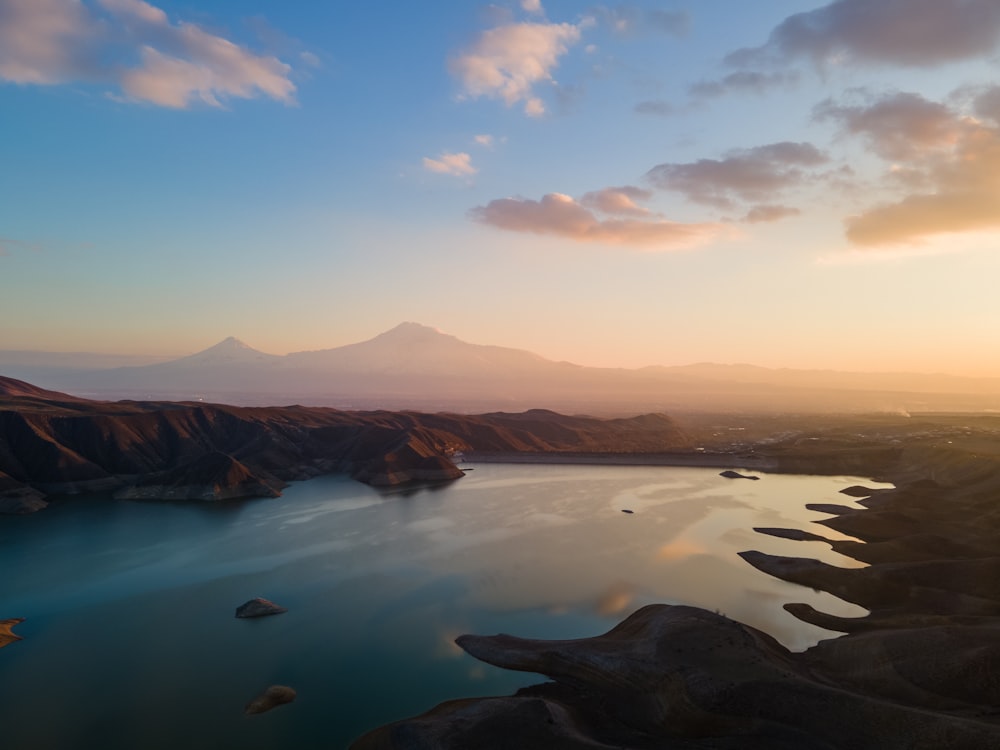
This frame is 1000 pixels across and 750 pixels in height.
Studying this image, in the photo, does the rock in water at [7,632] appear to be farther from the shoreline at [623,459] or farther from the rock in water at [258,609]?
the shoreline at [623,459]

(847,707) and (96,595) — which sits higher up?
(847,707)

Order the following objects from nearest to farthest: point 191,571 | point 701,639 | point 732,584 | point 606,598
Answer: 1. point 701,639
2. point 606,598
3. point 732,584
4. point 191,571

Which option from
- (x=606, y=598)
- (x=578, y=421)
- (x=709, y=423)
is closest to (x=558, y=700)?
(x=606, y=598)

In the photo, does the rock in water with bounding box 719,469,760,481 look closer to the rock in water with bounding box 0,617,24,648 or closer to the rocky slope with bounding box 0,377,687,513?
the rocky slope with bounding box 0,377,687,513

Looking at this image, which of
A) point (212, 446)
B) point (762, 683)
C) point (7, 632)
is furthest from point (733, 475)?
point (7, 632)

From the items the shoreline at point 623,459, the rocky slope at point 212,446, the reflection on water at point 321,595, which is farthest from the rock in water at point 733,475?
the rocky slope at point 212,446

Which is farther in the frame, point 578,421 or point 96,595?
point 578,421

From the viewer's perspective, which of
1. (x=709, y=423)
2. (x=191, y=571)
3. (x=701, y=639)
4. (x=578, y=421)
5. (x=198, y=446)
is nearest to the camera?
(x=701, y=639)

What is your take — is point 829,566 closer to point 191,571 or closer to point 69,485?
point 191,571
